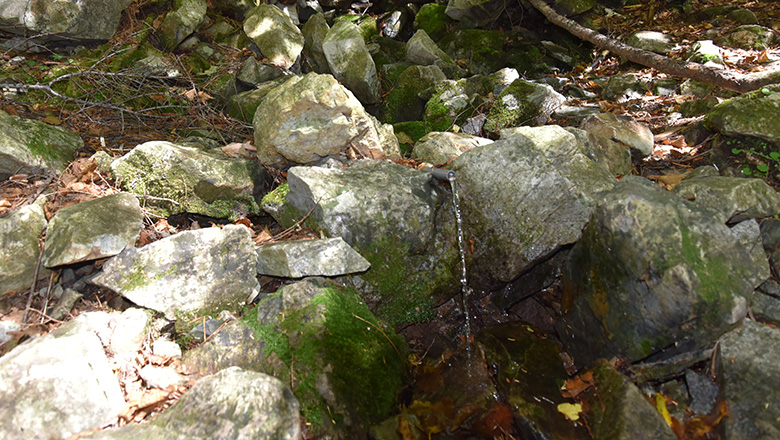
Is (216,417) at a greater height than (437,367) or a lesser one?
greater

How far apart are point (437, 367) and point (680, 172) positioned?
3.07 metres

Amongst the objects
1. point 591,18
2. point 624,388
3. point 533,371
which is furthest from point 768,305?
point 591,18

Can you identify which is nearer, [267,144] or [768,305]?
[768,305]

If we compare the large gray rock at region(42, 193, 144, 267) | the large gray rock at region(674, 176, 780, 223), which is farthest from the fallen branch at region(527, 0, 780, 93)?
the large gray rock at region(42, 193, 144, 267)

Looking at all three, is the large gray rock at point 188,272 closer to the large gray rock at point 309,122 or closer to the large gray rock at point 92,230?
the large gray rock at point 92,230

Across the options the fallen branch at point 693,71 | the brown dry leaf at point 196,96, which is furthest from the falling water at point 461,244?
the brown dry leaf at point 196,96

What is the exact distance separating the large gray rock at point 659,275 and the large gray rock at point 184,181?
293 centimetres

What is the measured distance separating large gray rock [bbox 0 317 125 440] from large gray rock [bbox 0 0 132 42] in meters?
4.90

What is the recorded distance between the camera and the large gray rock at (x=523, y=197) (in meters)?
3.22

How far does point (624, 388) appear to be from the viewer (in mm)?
2396

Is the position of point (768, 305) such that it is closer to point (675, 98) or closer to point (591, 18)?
point (675, 98)

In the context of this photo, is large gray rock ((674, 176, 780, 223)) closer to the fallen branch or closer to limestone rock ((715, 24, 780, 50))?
the fallen branch

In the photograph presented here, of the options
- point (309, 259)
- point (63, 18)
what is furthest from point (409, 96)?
point (63, 18)

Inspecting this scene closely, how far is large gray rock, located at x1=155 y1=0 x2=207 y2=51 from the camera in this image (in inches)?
241
